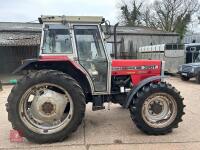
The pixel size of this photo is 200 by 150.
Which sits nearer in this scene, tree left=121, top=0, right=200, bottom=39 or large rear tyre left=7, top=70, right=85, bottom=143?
large rear tyre left=7, top=70, right=85, bottom=143

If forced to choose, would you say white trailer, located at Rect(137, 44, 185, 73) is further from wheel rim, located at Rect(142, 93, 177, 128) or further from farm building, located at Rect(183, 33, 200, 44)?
wheel rim, located at Rect(142, 93, 177, 128)

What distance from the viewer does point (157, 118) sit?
5.77m

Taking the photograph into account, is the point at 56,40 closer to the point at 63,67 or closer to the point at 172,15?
the point at 63,67

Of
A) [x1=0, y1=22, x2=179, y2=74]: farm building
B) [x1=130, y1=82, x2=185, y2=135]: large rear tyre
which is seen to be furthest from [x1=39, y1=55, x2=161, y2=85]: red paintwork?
[x1=0, y1=22, x2=179, y2=74]: farm building

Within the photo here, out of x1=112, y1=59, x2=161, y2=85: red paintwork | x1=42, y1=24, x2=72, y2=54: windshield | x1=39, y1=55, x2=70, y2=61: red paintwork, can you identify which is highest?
x1=42, y1=24, x2=72, y2=54: windshield

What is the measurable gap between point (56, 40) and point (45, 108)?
130cm

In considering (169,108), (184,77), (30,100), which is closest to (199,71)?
(184,77)

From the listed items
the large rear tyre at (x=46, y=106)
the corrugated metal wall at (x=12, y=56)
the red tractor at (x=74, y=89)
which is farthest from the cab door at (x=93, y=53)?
the corrugated metal wall at (x=12, y=56)

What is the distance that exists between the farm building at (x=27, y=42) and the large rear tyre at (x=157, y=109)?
7.94m

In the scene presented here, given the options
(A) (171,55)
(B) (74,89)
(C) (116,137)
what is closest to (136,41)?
(A) (171,55)

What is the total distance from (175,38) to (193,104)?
18.7 meters

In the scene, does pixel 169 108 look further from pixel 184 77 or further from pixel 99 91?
pixel 184 77

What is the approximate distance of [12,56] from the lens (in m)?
21.3

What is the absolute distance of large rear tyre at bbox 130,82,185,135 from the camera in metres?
5.54
